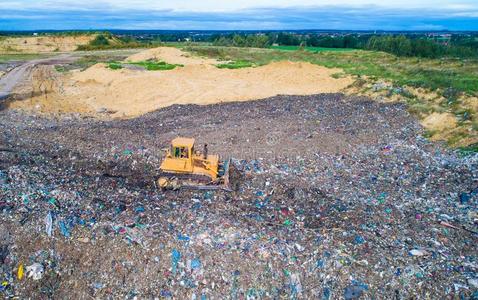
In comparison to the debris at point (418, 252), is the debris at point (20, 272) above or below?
below

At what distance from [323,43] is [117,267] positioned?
61553mm

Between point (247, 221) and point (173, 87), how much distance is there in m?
16.6

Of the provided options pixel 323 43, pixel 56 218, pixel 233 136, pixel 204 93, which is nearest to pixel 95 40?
pixel 323 43

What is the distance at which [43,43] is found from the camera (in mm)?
56469

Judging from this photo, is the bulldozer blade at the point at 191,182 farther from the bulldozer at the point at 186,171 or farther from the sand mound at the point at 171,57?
the sand mound at the point at 171,57

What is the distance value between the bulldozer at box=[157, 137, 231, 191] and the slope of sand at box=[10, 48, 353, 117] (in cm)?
976

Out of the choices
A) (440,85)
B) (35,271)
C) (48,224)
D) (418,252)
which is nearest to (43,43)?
(440,85)

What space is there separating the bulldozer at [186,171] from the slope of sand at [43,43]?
50.8 metres

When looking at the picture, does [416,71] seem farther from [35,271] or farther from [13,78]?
[13,78]

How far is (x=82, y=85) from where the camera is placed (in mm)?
25344

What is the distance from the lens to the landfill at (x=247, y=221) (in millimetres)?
6219

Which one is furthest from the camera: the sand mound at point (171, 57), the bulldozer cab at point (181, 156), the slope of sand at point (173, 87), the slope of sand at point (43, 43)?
the slope of sand at point (43, 43)

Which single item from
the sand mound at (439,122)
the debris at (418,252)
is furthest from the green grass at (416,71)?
the debris at (418,252)

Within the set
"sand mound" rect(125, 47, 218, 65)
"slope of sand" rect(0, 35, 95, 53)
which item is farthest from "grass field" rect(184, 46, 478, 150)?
"slope of sand" rect(0, 35, 95, 53)
